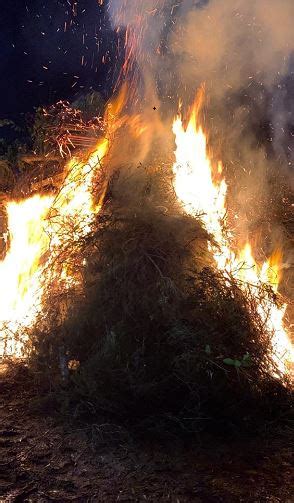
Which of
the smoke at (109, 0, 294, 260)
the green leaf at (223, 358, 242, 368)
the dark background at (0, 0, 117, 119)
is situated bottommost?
the green leaf at (223, 358, 242, 368)

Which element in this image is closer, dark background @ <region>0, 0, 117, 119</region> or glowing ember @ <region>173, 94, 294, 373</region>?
glowing ember @ <region>173, 94, 294, 373</region>

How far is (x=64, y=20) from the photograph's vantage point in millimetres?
11227

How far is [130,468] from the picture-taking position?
9.34 feet

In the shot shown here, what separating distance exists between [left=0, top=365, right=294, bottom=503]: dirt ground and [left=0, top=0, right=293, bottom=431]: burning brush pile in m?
0.24

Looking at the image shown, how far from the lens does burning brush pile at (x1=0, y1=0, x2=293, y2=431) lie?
11.0ft

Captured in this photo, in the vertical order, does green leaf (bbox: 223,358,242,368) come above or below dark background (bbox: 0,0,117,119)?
below

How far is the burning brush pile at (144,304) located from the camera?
3.36 m

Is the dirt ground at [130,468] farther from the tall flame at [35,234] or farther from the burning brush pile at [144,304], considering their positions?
the tall flame at [35,234]

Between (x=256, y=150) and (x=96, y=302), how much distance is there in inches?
208

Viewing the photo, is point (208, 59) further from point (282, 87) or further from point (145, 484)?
point (145, 484)

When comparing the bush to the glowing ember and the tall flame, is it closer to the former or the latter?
the glowing ember

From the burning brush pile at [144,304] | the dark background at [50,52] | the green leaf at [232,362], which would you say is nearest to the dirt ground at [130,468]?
the burning brush pile at [144,304]

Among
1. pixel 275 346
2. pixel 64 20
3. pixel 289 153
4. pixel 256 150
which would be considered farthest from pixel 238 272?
pixel 64 20

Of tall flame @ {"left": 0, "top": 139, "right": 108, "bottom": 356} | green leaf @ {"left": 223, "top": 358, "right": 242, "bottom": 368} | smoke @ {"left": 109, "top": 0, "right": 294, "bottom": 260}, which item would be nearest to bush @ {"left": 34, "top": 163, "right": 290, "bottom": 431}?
green leaf @ {"left": 223, "top": 358, "right": 242, "bottom": 368}
